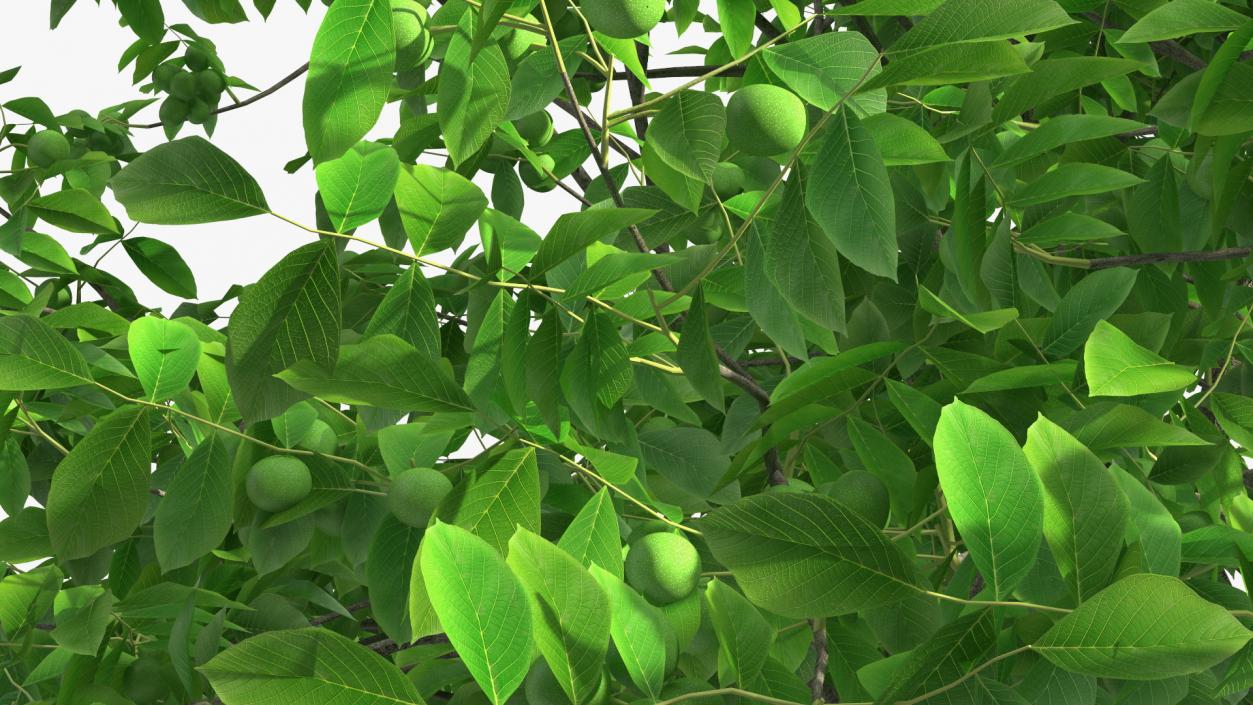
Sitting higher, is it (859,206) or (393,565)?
(859,206)

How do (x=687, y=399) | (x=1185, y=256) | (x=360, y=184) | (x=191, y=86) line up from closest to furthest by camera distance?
1. (x=360, y=184)
2. (x=1185, y=256)
3. (x=687, y=399)
4. (x=191, y=86)

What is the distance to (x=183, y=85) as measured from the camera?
2.45 metres

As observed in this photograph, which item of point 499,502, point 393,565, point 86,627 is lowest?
point 86,627

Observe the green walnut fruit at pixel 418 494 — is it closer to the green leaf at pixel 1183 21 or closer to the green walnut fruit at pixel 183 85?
the green leaf at pixel 1183 21

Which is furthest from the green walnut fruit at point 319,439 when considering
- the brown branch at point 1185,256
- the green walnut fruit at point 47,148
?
the green walnut fruit at point 47,148

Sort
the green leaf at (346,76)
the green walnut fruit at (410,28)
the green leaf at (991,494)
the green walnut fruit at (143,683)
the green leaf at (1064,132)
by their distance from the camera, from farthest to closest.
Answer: the green walnut fruit at (143,683) < the green leaf at (1064,132) < the green walnut fruit at (410,28) < the green leaf at (346,76) < the green leaf at (991,494)

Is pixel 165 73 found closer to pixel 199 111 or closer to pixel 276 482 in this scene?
pixel 199 111

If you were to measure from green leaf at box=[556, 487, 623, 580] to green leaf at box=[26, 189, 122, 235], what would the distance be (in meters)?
1.32

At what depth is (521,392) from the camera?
107 cm

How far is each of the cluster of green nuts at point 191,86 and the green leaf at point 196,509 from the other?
1.44 m

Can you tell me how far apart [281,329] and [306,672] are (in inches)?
13.0

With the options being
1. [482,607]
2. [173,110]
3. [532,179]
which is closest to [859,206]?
[482,607]

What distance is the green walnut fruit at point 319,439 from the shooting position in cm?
131

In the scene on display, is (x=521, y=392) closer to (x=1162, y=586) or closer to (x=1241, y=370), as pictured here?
(x=1162, y=586)
